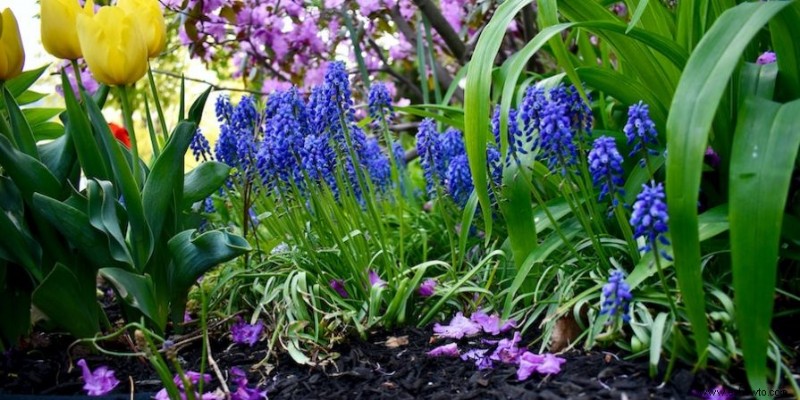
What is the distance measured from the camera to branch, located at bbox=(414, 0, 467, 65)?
3041 mm

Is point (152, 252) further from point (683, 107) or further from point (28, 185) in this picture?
point (683, 107)

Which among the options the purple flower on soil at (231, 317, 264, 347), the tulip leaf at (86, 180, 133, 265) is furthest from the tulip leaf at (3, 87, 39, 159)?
the purple flower on soil at (231, 317, 264, 347)

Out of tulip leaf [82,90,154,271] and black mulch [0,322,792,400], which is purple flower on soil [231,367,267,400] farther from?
tulip leaf [82,90,154,271]

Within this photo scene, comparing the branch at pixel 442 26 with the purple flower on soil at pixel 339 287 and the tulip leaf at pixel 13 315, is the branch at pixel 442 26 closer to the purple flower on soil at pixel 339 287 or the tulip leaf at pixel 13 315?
the purple flower on soil at pixel 339 287

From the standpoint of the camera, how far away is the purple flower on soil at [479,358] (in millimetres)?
1557

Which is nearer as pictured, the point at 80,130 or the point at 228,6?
the point at 80,130

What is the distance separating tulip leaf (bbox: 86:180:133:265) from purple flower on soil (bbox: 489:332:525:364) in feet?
2.65

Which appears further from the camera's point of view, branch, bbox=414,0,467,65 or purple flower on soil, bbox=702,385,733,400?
branch, bbox=414,0,467,65

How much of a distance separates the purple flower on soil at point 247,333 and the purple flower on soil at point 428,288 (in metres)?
0.41

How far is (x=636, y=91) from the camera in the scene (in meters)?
1.77

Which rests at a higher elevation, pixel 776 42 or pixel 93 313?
pixel 776 42

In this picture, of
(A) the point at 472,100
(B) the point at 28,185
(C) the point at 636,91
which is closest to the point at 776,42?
(C) the point at 636,91

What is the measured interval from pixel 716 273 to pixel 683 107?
603 mm

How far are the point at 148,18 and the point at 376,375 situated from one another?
92 cm
